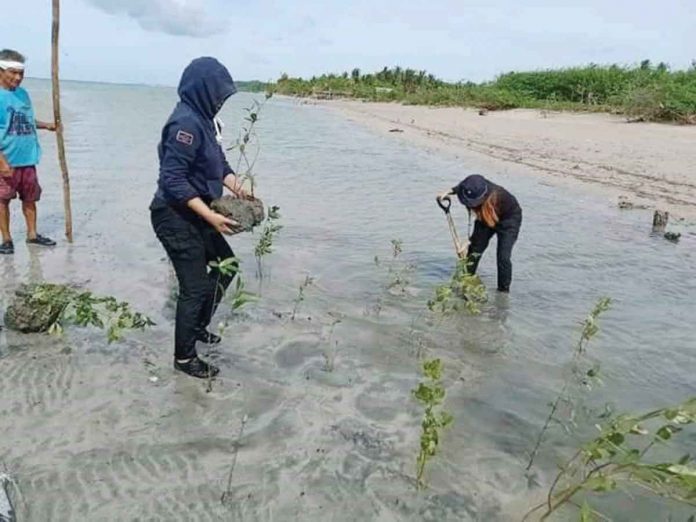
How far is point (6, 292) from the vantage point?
19.1ft

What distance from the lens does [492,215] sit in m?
6.30

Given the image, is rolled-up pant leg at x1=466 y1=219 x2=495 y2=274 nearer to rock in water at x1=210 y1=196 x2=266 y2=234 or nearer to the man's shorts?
rock in water at x1=210 y1=196 x2=266 y2=234

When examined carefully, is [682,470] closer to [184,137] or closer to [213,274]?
[184,137]

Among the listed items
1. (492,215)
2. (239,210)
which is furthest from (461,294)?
(239,210)

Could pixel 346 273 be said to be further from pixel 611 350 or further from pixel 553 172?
pixel 553 172

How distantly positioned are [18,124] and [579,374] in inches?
231

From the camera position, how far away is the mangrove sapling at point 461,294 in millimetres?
5258

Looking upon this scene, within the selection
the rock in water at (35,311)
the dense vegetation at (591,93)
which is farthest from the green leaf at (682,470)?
the dense vegetation at (591,93)

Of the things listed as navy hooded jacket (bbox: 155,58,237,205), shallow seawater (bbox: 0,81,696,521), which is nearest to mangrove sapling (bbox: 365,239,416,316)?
shallow seawater (bbox: 0,81,696,521)

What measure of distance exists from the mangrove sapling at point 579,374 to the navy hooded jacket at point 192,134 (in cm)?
249

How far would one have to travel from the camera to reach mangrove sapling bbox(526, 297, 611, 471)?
12.2 feet

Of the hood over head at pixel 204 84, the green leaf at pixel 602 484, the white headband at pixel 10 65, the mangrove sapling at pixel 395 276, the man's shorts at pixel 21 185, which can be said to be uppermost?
the white headband at pixel 10 65

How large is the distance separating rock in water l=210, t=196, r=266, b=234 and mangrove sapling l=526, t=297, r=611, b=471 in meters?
2.13

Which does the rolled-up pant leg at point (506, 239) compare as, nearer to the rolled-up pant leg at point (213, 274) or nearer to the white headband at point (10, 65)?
the rolled-up pant leg at point (213, 274)
